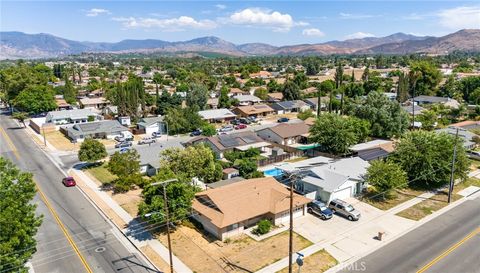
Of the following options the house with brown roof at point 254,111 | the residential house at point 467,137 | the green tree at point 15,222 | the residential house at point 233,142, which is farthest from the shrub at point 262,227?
the house with brown roof at point 254,111

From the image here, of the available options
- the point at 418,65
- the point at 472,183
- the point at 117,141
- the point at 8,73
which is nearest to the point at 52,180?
the point at 117,141

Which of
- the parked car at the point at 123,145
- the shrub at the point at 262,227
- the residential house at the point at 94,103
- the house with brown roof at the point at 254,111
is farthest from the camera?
the residential house at the point at 94,103

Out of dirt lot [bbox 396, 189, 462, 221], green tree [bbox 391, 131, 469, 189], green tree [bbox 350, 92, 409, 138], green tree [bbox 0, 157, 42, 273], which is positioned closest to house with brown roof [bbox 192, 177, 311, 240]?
dirt lot [bbox 396, 189, 462, 221]

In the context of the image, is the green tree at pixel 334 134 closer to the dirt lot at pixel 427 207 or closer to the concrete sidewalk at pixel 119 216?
the dirt lot at pixel 427 207

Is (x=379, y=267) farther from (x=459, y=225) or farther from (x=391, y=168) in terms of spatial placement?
(x=391, y=168)

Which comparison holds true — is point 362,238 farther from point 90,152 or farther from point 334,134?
point 90,152

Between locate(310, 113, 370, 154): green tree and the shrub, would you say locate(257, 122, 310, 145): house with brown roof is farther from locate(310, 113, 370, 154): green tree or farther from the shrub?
the shrub
